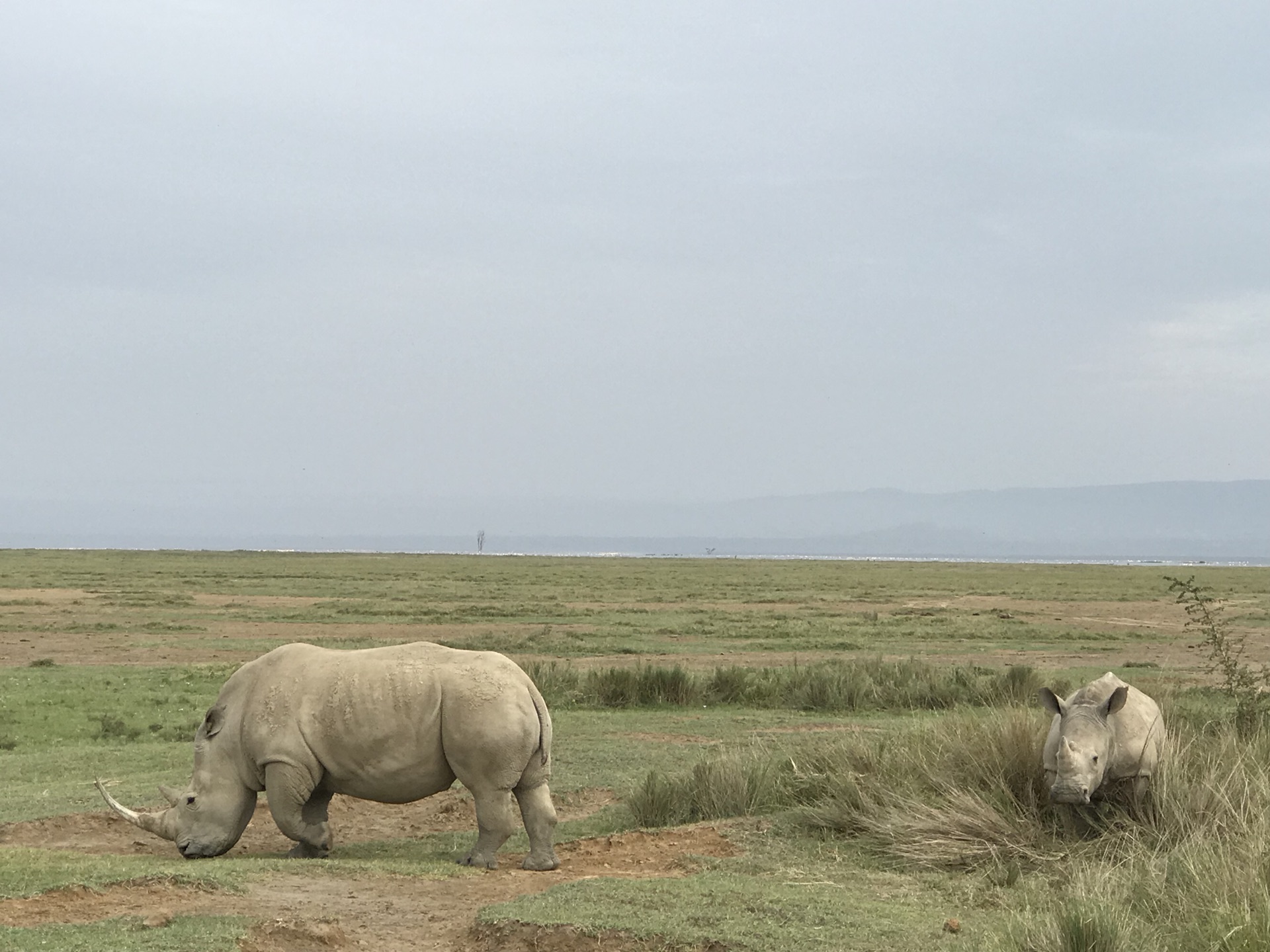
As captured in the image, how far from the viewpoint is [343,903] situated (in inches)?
324

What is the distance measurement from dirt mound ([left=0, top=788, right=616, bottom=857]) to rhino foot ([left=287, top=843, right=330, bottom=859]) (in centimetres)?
59

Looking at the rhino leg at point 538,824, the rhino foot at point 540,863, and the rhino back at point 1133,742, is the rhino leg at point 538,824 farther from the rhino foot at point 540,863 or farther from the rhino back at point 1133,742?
the rhino back at point 1133,742

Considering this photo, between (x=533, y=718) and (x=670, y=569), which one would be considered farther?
(x=670, y=569)

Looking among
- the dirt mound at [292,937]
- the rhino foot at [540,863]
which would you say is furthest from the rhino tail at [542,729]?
the dirt mound at [292,937]

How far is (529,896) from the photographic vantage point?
8.24m

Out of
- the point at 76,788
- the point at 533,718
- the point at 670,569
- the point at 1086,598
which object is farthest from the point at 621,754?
the point at 670,569

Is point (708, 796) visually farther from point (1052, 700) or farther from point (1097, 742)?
point (1097, 742)

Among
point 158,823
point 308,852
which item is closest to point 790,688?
point 308,852

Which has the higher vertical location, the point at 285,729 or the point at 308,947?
the point at 285,729

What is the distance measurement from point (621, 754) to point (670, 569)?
79462 millimetres

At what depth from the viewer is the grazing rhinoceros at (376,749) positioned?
1002 centimetres

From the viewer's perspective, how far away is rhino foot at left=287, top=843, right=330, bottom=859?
10383mm

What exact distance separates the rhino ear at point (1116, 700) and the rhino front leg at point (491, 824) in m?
4.67

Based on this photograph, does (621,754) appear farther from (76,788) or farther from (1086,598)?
(1086,598)
